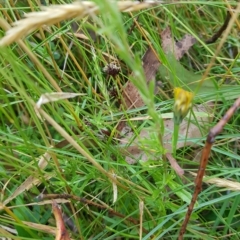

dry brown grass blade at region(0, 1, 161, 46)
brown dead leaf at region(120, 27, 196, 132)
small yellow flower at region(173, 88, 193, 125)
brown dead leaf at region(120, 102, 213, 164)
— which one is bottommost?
brown dead leaf at region(120, 102, 213, 164)

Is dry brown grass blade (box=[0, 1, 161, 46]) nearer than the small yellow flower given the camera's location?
Yes

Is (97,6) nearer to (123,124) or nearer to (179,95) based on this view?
(179,95)

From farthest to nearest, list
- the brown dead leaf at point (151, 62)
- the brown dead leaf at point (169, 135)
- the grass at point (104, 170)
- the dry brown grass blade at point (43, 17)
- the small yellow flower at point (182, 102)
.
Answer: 1. the brown dead leaf at point (151, 62)
2. the brown dead leaf at point (169, 135)
3. the grass at point (104, 170)
4. the small yellow flower at point (182, 102)
5. the dry brown grass blade at point (43, 17)

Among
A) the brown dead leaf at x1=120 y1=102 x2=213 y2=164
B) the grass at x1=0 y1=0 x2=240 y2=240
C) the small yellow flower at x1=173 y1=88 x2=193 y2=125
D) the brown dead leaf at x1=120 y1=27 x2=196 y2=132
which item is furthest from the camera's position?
the brown dead leaf at x1=120 y1=27 x2=196 y2=132

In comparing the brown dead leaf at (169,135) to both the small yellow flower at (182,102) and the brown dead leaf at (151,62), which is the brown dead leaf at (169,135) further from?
the small yellow flower at (182,102)

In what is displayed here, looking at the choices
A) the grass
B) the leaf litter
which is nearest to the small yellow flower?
the grass

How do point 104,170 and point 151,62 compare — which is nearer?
point 104,170

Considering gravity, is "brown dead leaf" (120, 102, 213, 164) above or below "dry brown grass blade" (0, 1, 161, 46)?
below

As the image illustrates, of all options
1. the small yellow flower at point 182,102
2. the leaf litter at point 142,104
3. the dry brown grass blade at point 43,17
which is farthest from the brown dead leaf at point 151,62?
the dry brown grass blade at point 43,17

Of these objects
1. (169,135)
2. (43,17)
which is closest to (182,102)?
(43,17)

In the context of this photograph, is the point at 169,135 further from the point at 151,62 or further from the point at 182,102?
the point at 182,102

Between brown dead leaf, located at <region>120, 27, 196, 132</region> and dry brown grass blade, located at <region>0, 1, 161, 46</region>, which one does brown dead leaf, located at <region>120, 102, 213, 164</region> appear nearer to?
brown dead leaf, located at <region>120, 27, 196, 132</region>
